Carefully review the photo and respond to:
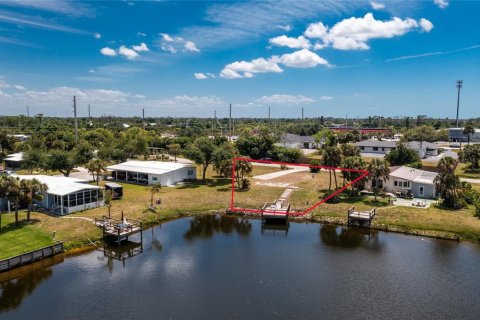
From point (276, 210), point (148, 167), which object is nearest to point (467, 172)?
point (276, 210)

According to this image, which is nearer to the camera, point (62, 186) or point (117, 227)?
point (117, 227)

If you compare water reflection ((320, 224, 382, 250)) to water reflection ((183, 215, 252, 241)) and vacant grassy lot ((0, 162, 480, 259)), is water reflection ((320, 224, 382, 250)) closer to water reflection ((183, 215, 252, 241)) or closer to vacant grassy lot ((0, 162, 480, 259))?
vacant grassy lot ((0, 162, 480, 259))

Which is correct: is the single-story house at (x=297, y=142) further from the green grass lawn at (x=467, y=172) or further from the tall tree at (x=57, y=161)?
the tall tree at (x=57, y=161)

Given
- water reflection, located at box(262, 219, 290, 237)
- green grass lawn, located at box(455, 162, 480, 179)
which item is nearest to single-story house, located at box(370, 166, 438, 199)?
green grass lawn, located at box(455, 162, 480, 179)

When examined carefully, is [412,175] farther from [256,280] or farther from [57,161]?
[57,161]

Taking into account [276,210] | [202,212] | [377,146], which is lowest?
[202,212]
